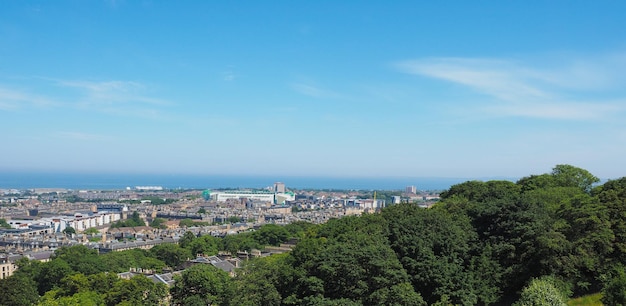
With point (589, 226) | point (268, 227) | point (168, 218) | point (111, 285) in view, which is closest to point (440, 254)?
point (589, 226)

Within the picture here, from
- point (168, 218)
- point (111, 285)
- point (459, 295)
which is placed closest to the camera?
point (459, 295)

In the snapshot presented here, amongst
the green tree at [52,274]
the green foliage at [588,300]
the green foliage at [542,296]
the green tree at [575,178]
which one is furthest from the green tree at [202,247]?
the green foliage at [542,296]

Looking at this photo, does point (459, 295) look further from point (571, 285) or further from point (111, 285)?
point (111, 285)

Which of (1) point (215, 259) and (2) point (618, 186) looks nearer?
(2) point (618, 186)

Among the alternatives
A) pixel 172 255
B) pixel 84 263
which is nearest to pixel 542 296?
pixel 84 263

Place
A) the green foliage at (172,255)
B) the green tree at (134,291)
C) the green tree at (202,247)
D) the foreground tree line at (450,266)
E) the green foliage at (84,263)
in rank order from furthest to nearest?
the green tree at (202,247) < the green foliage at (172,255) < the green foliage at (84,263) < the green tree at (134,291) < the foreground tree line at (450,266)

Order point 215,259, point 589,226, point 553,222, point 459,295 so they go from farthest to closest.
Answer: point 215,259 → point 553,222 → point 589,226 → point 459,295

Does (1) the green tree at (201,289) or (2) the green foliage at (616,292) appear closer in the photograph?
(2) the green foliage at (616,292)

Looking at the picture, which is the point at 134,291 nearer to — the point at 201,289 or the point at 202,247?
the point at 201,289

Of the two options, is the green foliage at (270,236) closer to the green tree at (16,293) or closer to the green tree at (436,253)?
the green tree at (16,293)

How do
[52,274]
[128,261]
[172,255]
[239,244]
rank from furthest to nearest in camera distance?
[239,244]
[172,255]
[128,261]
[52,274]

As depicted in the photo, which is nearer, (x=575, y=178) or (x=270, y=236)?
(x=575, y=178)
